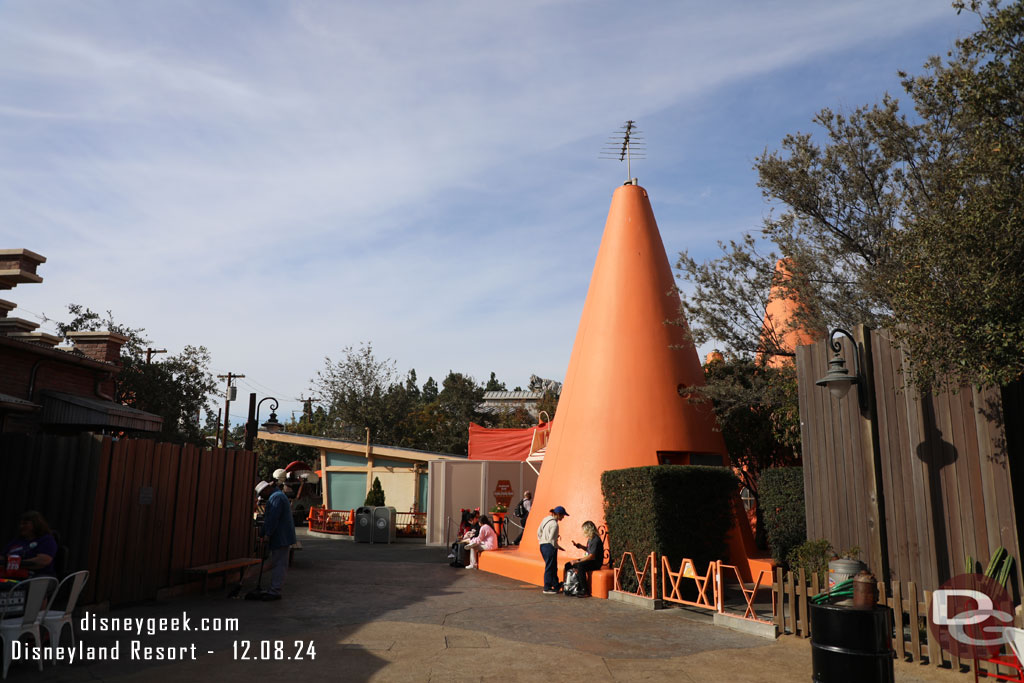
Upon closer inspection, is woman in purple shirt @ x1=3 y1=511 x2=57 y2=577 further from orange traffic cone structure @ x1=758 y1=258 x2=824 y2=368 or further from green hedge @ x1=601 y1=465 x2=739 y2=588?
orange traffic cone structure @ x1=758 y1=258 x2=824 y2=368

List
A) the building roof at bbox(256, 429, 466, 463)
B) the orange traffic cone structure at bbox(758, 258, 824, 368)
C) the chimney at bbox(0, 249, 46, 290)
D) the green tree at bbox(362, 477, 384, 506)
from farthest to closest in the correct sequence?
the building roof at bbox(256, 429, 466, 463) → the green tree at bbox(362, 477, 384, 506) → the orange traffic cone structure at bbox(758, 258, 824, 368) → the chimney at bbox(0, 249, 46, 290)

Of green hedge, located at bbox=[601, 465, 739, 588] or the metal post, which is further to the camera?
the metal post

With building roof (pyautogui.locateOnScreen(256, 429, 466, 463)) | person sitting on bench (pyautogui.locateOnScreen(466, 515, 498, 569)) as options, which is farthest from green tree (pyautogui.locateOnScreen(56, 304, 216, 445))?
person sitting on bench (pyautogui.locateOnScreen(466, 515, 498, 569))

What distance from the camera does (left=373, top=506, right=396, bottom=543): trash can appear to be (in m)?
20.4

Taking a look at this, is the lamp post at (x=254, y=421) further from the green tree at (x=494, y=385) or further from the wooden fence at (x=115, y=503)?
the green tree at (x=494, y=385)

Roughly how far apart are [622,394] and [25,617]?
9.07 metres

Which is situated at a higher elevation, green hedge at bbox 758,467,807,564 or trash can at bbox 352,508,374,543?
green hedge at bbox 758,467,807,564

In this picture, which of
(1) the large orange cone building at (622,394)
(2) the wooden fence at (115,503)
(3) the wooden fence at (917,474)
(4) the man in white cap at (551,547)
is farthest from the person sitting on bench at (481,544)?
(3) the wooden fence at (917,474)

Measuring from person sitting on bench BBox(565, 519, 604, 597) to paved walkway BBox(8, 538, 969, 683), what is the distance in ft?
1.54

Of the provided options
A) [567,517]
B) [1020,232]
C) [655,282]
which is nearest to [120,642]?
[567,517]

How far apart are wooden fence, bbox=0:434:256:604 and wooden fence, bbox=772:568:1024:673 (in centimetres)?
777

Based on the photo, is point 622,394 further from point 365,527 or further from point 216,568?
point 365,527

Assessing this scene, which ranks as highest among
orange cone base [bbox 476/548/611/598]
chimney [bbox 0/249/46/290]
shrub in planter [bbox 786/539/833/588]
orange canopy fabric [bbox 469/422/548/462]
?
chimney [bbox 0/249/46/290]

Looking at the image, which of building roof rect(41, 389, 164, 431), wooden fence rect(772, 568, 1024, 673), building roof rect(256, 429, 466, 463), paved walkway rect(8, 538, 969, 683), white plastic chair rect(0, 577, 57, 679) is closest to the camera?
white plastic chair rect(0, 577, 57, 679)
